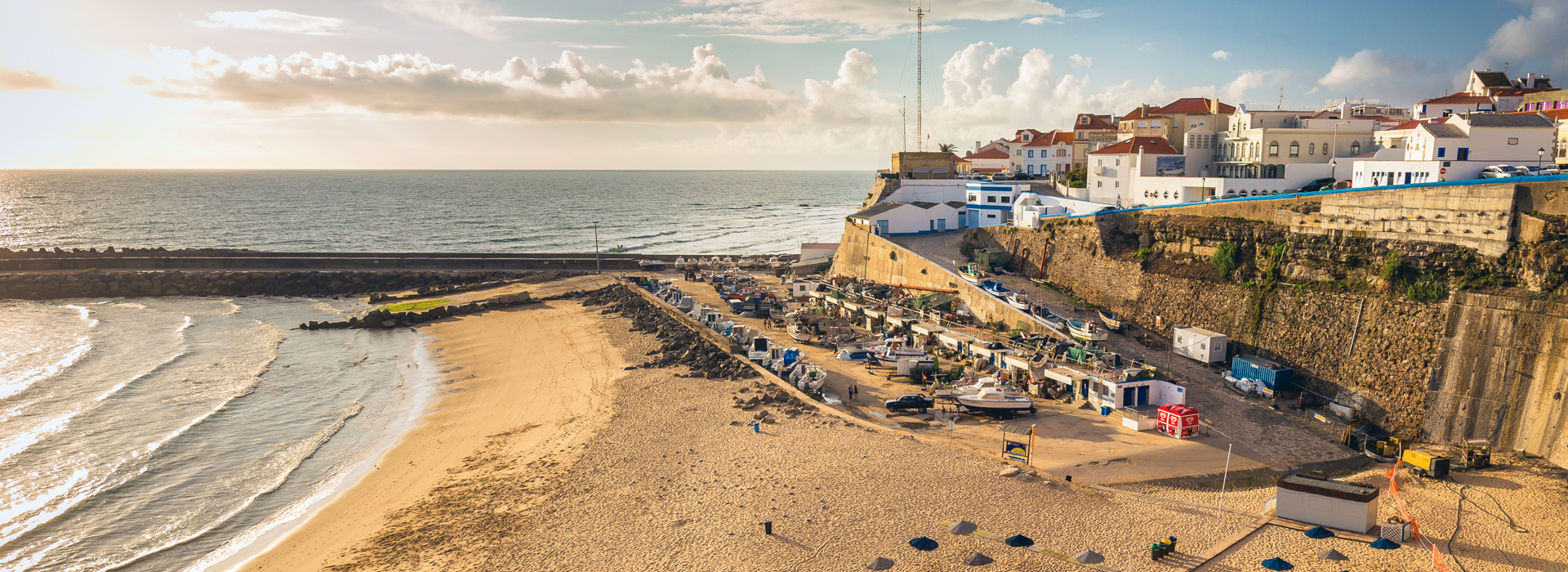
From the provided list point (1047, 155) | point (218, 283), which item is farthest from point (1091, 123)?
point (218, 283)

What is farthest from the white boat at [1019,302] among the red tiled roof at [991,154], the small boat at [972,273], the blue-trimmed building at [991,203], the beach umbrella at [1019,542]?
the red tiled roof at [991,154]

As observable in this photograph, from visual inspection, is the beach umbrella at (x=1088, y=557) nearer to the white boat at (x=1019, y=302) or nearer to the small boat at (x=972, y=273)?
the white boat at (x=1019, y=302)

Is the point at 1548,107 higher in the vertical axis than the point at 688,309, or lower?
higher

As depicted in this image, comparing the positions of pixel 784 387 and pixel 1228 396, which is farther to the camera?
pixel 784 387

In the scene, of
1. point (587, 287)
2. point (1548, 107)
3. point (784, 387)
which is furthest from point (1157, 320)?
point (587, 287)

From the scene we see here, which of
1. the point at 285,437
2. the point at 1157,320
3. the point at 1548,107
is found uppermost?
the point at 1548,107

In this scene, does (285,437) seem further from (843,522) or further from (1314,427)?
(1314,427)

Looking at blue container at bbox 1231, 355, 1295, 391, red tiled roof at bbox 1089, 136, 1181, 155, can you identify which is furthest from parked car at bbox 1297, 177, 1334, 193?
blue container at bbox 1231, 355, 1295, 391

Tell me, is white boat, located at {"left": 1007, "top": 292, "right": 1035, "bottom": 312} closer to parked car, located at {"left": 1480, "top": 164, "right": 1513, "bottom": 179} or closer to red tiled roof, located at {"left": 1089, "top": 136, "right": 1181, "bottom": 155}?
red tiled roof, located at {"left": 1089, "top": 136, "right": 1181, "bottom": 155}
